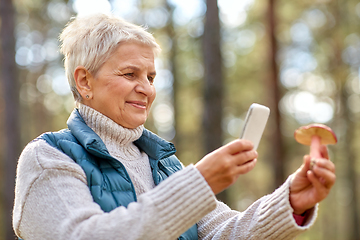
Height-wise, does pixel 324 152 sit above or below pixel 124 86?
below

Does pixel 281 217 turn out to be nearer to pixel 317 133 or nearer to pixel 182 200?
pixel 317 133

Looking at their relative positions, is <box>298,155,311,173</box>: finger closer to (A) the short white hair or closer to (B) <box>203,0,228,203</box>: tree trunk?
(A) the short white hair

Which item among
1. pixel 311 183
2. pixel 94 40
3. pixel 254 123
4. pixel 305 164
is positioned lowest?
pixel 311 183

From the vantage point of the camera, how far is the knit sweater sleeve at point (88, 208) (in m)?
1.47

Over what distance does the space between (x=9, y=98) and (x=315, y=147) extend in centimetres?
832

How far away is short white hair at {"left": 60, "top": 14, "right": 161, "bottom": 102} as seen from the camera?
6.76ft

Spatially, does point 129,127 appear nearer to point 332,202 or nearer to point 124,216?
point 124,216

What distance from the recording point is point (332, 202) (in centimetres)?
2412

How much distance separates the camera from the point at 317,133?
171 centimetres

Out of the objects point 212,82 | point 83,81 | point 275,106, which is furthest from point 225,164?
point 275,106

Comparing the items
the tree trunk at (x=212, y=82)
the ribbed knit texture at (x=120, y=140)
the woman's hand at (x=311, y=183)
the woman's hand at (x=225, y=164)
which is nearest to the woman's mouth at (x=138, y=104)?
the ribbed knit texture at (x=120, y=140)

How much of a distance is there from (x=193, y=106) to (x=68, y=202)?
14897 millimetres

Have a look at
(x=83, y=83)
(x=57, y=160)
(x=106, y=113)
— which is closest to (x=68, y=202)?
(x=57, y=160)

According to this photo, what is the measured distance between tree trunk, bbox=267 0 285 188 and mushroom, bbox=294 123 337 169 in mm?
7952
